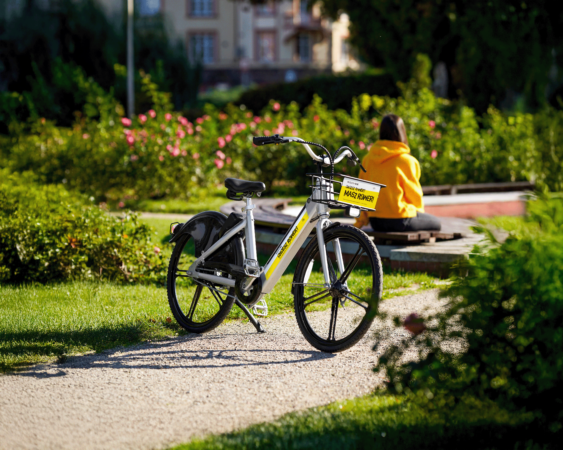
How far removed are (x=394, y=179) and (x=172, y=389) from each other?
12.1 ft

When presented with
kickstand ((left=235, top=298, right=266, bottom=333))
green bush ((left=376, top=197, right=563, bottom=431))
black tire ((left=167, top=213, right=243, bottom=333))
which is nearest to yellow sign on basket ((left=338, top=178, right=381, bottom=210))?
black tire ((left=167, top=213, right=243, bottom=333))

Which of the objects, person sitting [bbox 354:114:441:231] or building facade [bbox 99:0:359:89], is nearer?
person sitting [bbox 354:114:441:231]

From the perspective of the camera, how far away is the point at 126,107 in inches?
1085

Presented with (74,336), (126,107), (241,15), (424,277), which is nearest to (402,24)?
(126,107)

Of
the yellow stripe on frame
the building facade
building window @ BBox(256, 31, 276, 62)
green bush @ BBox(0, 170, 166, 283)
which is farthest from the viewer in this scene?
building window @ BBox(256, 31, 276, 62)

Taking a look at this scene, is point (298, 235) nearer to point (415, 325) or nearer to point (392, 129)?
point (415, 325)

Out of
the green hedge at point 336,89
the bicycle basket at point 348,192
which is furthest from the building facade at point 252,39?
the bicycle basket at point 348,192

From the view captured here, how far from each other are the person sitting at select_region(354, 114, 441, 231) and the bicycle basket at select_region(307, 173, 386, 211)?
241cm

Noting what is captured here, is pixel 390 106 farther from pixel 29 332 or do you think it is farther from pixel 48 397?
pixel 48 397

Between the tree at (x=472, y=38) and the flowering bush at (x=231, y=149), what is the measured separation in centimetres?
556

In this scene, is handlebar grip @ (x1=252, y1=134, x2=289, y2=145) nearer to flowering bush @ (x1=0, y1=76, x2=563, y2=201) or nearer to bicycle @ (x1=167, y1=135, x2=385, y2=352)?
bicycle @ (x1=167, y1=135, x2=385, y2=352)

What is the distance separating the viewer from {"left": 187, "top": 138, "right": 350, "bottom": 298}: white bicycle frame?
4.75 m

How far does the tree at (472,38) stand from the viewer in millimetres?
21250

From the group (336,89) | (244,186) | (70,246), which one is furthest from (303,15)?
(244,186)
